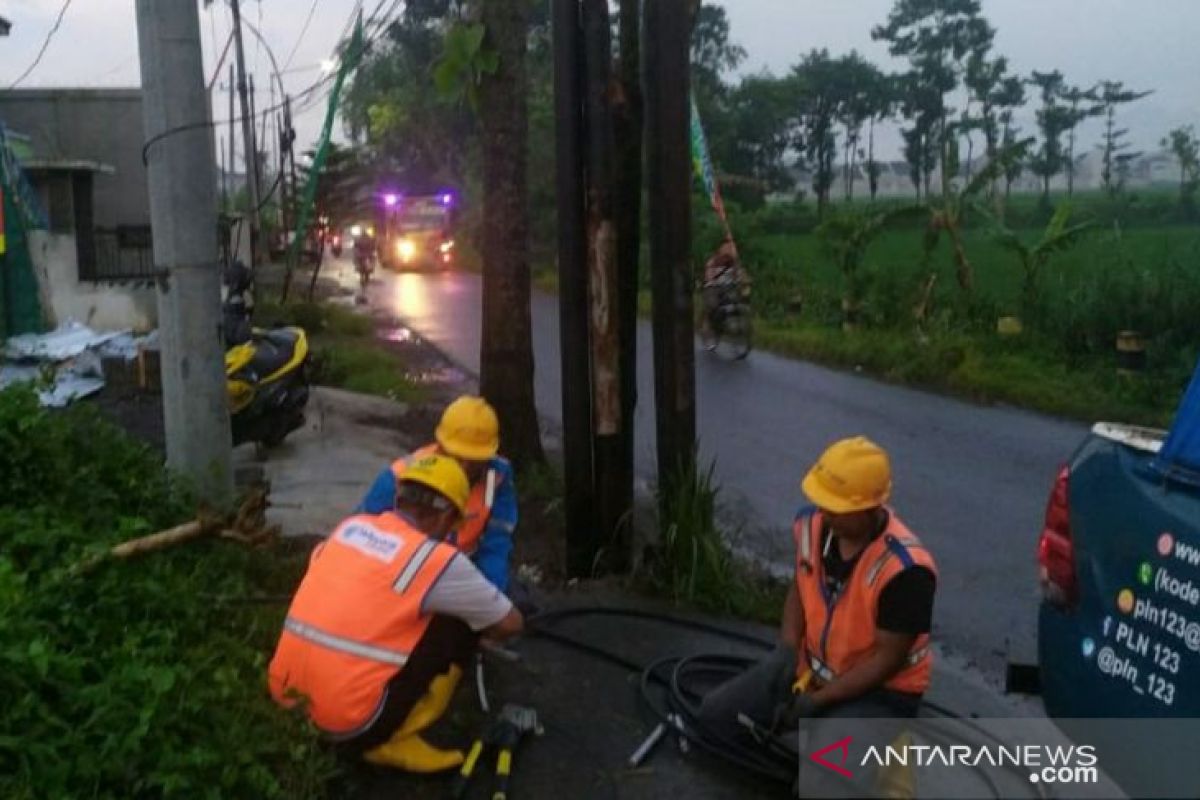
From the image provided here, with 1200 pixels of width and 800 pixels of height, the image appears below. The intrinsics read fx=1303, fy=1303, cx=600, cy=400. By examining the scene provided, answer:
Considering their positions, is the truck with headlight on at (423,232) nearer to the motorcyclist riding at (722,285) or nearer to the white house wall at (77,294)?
the white house wall at (77,294)

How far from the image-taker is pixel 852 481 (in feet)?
12.4

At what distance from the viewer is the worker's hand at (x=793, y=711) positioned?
389 cm

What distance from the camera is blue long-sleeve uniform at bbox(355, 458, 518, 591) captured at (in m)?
4.89

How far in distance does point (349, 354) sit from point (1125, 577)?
1306 cm

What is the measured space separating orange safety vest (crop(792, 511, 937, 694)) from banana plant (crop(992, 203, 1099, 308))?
12.5 metres

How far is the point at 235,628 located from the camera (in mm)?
4934

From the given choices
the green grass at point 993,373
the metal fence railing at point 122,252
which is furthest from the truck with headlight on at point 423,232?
the green grass at point 993,373

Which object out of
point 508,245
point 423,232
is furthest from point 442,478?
point 423,232

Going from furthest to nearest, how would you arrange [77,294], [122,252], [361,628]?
[122,252] → [77,294] → [361,628]

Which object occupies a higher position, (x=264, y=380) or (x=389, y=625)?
(x=264, y=380)

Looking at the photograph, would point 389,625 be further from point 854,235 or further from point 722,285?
point 854,235

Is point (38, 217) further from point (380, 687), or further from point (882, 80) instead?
point (882, 80)

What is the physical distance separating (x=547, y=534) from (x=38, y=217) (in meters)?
11.8

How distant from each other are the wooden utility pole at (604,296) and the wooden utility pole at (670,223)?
0.68 ft
